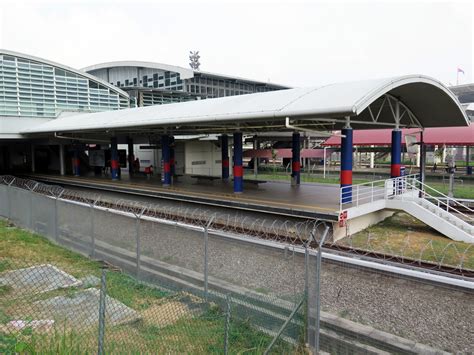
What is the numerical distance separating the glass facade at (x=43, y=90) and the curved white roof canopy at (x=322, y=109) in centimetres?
1176

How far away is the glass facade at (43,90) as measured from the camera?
31609 millimetres

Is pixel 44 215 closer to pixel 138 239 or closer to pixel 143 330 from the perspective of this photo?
pixel 138 239

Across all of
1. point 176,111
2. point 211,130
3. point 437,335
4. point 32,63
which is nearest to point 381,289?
point 437,335

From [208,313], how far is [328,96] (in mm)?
9763

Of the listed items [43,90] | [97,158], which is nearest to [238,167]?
[97,158]

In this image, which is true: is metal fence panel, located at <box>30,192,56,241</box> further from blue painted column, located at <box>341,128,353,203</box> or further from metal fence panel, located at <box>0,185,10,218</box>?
blue painted column, located at <box>341,128,353,203</box>

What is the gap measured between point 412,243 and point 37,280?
1157 centimetres

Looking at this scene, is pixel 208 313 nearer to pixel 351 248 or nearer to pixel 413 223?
pixel 351 248

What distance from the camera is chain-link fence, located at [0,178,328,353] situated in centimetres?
573

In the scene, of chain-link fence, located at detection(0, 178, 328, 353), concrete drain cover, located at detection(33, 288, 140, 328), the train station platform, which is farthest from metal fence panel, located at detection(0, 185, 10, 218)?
concrete drain cover, located at detection(33, 288, 140, 328)

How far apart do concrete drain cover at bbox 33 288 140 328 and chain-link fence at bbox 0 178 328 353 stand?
18 millimetres

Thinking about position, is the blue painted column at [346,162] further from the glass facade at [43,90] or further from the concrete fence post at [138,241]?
the glass facade at [43,90]

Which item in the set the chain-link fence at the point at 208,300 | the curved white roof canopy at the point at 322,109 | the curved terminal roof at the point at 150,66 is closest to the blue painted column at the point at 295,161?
the curved white roof canopy at the point at 322,109

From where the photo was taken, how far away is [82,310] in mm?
6812
